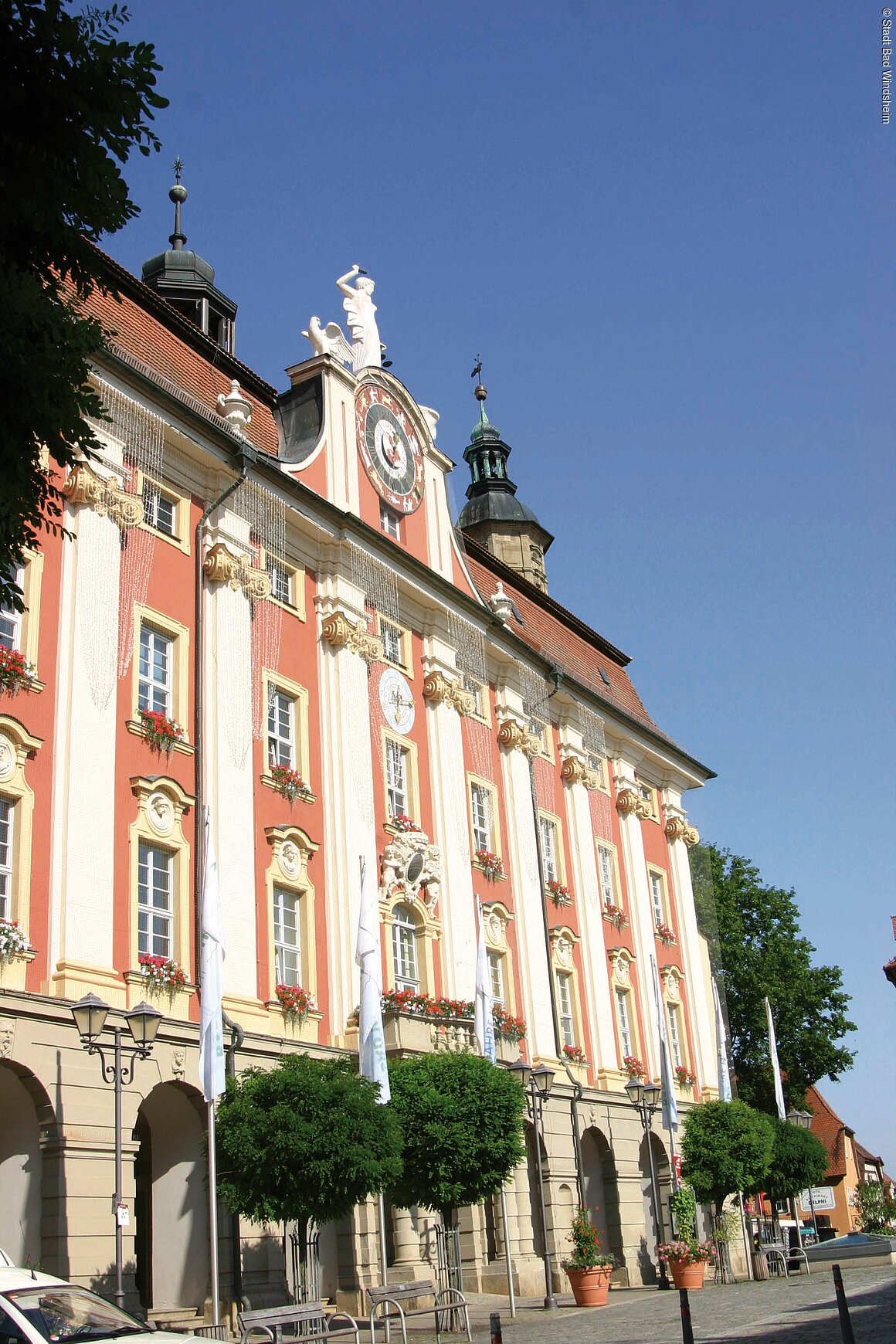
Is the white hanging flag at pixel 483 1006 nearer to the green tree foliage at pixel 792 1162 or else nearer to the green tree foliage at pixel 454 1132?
the green tree foliage at pixel 454 1132

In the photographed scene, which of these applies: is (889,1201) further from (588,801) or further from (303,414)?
(303,414)

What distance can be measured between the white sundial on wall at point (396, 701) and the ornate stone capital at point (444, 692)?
69 centimetres

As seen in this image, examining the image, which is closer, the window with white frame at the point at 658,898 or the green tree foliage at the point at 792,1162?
the green tree foliage at the point at 792,1162

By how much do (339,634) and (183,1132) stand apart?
10193mm

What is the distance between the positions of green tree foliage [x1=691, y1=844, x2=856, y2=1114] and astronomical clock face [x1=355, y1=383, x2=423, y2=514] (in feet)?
89.2

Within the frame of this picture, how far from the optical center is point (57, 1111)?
18.6 m

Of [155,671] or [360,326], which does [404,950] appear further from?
[360,326]

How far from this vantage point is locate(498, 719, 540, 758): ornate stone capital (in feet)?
113

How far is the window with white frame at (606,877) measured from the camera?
38.3 m

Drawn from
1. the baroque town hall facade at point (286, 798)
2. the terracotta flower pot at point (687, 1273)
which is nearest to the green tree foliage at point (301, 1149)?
the baroque town hall facade at point (286, 798)

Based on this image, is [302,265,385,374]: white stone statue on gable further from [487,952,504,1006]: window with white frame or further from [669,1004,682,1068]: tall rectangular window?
[669,1004,682,1068]: tall rectangular window

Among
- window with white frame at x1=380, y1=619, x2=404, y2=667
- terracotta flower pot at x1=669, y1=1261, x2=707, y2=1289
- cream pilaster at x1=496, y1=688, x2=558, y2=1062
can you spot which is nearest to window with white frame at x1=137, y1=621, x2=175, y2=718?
window with white frame at x1=380, y1=619, x2=404, y2=667

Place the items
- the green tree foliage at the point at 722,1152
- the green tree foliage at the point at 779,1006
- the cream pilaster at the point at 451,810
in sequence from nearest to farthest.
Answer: the cream pilaster at the point at 451,810 < the green tree foliage at the point at 722,1152 < the green tree foliage at the point at 779,1006

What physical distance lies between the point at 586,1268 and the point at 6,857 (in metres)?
14.6
